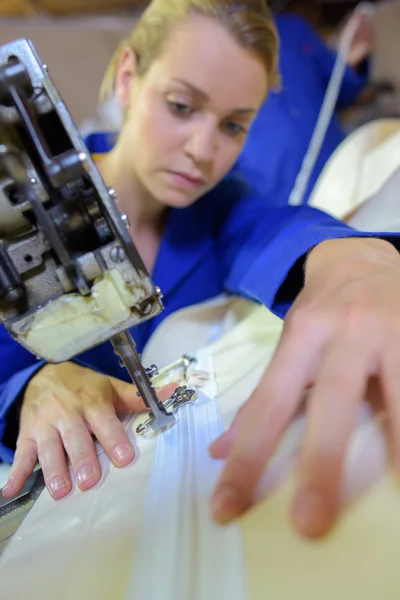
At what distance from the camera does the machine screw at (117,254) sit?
0.33 metres

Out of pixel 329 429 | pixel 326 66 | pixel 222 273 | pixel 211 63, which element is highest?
pixel 211 63

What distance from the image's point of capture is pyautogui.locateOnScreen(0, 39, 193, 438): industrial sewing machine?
0.31 meters

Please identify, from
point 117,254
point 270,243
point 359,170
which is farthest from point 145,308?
point 359,170

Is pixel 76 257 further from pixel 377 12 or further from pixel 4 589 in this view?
pixel 377 12

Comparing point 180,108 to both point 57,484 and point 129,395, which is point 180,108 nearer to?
point 129,395

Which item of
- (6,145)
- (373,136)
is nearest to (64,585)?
(6,145)

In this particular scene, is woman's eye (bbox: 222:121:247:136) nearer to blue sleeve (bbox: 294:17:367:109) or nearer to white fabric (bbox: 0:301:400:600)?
white fabric (bbox: 0:301:400:600)

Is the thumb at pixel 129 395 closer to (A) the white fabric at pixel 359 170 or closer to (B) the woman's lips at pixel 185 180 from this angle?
(B) the woman's lips at pixel 185 180

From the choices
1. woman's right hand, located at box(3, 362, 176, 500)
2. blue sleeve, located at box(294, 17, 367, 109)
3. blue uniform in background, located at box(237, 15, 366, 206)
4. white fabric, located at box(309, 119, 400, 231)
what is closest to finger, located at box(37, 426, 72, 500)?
woman's right hand, located at box(3, 362, 176, 500)

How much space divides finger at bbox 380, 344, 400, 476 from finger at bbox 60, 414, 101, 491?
0.78 ft

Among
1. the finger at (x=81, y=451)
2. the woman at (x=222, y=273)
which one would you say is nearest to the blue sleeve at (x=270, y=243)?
the woman at (x=222, y=273)

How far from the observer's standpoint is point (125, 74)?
0.78 metres

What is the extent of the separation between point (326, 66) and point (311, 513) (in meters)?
1.59

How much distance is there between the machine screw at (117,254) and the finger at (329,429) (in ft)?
0.50
